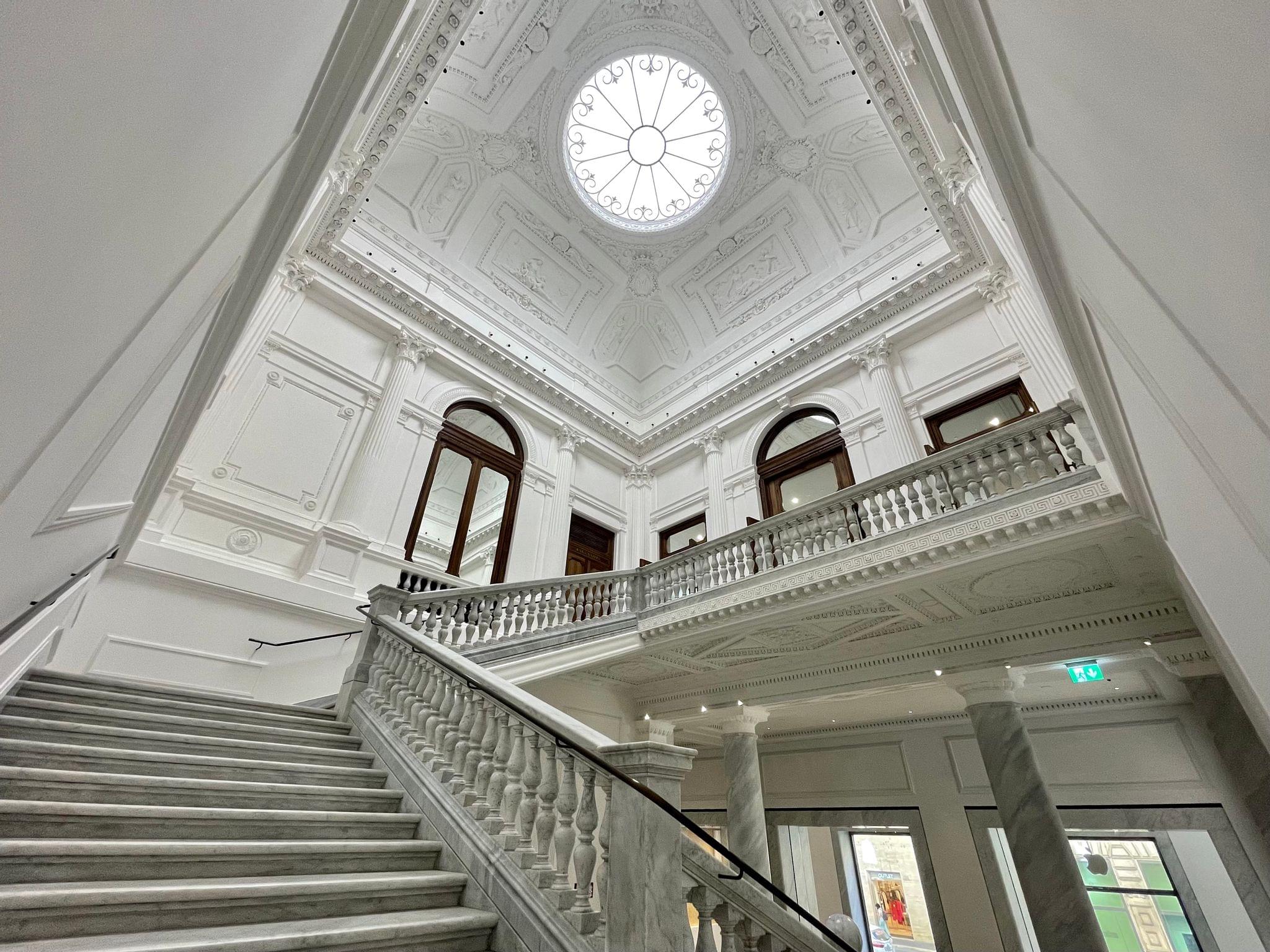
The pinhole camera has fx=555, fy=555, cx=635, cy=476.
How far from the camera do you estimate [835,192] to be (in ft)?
36.4

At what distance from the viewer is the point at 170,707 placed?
12.3 feet

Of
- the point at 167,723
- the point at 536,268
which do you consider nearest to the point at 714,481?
the point at 536,268

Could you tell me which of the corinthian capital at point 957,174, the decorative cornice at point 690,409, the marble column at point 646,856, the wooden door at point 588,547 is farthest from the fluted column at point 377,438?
the corinthian capital at point 957,174

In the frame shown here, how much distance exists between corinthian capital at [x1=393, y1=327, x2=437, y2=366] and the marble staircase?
6891 mm

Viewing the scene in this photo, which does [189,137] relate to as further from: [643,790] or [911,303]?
[911,303]

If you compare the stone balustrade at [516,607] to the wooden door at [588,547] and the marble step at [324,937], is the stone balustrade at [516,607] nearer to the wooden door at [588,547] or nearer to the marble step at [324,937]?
the marble step at [324,937]

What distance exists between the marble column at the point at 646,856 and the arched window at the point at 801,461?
8.11 metres

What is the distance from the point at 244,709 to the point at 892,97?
31.6 feet

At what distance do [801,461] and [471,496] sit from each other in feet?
19.7

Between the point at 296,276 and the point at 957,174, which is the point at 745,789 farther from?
the point at 296,276

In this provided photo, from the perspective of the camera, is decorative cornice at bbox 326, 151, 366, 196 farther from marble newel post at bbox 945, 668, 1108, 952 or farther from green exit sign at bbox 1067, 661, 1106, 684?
green exit sign at bbox 1067, 661, 1106, 684

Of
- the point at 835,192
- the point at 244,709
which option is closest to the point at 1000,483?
the point at 244,709

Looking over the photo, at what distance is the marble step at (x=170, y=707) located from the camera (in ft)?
11.1

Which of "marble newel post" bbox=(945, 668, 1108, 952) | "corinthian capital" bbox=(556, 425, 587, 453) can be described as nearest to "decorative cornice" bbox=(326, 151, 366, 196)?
"corinthian capital" bbox=(556, 425, 587, 453)
